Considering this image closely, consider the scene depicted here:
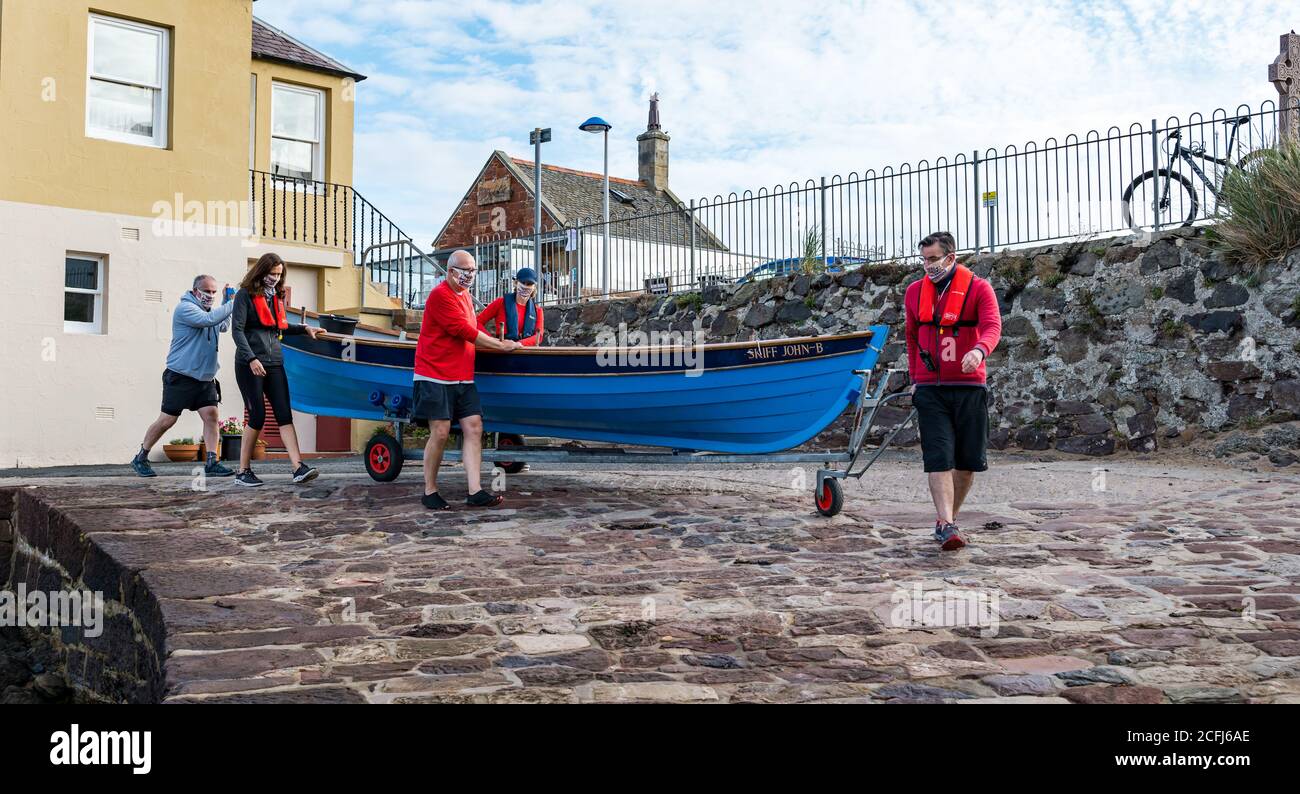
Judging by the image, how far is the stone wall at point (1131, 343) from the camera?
10.7 metres

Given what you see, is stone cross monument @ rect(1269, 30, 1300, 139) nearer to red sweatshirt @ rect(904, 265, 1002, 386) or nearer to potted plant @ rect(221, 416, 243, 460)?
red sweatshirt @ rect(904, 265, 1002, 386)

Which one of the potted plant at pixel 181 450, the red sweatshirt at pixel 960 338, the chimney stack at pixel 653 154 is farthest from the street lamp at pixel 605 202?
the chimney stack at pixel 653 154

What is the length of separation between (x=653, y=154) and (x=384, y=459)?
110ft

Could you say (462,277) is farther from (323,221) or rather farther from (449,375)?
(323,221)

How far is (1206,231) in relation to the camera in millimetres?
11312

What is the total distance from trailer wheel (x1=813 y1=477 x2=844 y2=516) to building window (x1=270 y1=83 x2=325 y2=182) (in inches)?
515

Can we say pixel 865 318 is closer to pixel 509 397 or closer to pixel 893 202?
pixel 893 202

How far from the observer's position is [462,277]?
848 cm

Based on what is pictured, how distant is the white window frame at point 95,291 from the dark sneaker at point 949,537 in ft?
40.7

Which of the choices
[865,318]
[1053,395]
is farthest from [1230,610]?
[865,318]

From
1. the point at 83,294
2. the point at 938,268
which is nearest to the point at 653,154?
the point at 83,294

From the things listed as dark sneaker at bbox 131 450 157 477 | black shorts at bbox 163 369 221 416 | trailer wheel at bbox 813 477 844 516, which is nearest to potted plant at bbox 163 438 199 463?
dark sneaker at bbox 131 450 157 477

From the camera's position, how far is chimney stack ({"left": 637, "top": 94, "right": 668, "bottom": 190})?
4241 centimetres
